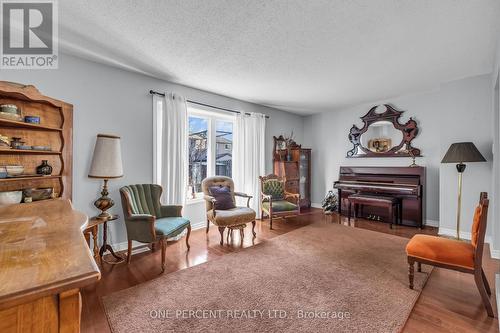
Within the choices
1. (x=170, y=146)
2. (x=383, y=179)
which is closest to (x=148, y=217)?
(x=170, y=146)

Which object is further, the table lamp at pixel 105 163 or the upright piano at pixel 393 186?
the upright piano at pixel 393 186

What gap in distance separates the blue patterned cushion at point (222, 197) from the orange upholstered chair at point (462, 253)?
7.97 feet

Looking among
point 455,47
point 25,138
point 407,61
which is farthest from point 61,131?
point 455,47

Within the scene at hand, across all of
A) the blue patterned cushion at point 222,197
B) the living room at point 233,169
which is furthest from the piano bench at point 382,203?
the blue patterned cushion at point 222,197

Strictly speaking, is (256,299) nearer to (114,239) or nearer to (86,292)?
(86,292)

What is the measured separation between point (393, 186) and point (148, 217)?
4.18 meters

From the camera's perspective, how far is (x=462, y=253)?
6.33 feet

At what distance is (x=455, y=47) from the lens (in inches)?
104

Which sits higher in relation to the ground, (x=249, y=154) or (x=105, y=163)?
(x=249, y=154)

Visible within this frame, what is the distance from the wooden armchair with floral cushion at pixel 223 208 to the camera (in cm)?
325

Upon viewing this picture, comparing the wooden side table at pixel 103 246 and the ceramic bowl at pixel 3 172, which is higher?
the ceramic bowl at pixel 3 172

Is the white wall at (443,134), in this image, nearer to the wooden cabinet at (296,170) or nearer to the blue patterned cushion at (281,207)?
the wooden cabinet at (296,170)

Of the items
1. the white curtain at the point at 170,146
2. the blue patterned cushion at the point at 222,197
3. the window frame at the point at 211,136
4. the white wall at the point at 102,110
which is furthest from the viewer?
the window frame at the point at 211,136

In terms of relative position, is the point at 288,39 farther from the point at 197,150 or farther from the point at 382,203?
the point at 382,203
